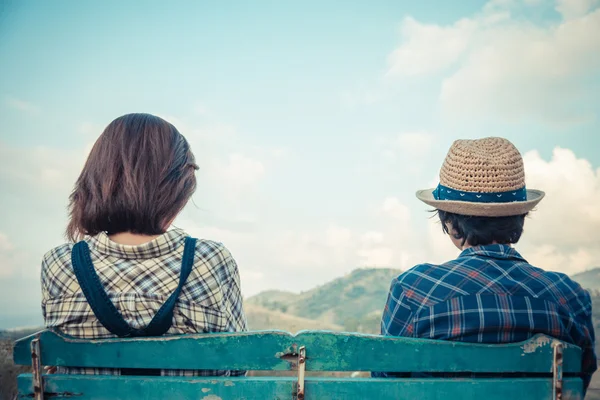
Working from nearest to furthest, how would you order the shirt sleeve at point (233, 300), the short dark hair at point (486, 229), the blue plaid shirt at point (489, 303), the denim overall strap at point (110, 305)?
1. the denim overall strap at point (110, 305)
2. the blue plaid shirt at point (489, 303)
3. the shirt sleeve at point (233, 300)
4. the short dark hair at point (486, 229)

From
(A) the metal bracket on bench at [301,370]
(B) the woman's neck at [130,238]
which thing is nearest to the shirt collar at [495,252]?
(A) the metal bracket on bench at [301,370]

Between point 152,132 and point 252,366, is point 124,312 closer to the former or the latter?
point 252,366

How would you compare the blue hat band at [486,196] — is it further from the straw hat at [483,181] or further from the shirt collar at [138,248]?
the shirt collar at [138,248]

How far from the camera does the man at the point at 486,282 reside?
2.30m

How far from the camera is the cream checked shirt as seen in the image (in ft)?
7.30

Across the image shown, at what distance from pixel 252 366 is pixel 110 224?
83 cm

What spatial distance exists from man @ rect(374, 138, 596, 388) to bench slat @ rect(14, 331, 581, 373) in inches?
4.5

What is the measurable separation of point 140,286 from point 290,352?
625mm

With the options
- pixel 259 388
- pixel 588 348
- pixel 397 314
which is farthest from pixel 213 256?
pixel 588 348

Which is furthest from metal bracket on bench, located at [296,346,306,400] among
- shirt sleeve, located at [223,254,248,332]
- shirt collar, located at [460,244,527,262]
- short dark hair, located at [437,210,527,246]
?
short dark hair, located at [437,210,527,246]

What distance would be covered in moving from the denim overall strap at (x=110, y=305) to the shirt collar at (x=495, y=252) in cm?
119

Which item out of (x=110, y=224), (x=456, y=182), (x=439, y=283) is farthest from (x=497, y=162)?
(x=110, y=224)

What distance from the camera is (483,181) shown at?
2.72m

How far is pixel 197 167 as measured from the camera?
2637mm
